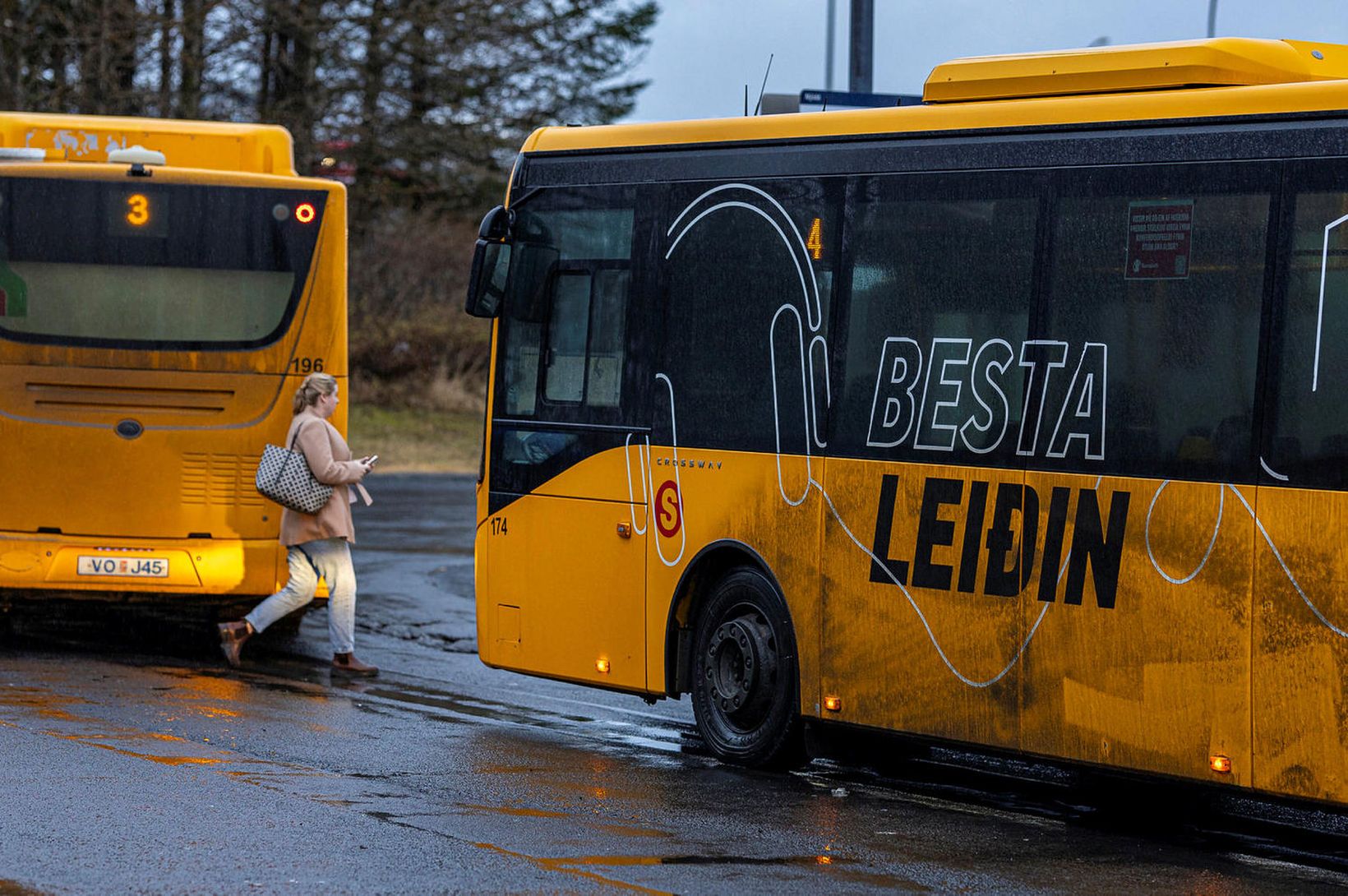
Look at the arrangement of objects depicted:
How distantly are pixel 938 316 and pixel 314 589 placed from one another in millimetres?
5677

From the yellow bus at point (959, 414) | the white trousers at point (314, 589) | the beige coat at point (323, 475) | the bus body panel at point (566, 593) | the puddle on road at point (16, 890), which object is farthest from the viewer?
the white trousers at point (314, 589)

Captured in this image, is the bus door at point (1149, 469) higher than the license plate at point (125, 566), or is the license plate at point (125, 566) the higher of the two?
the bus door at point (1149, 469)

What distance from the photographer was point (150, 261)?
13734mm

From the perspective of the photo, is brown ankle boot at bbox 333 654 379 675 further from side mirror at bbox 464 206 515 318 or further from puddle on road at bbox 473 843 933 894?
puddle on road at bbox 473 843 933 894

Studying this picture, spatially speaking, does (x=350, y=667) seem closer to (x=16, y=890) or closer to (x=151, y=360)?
(x=151, y=360)

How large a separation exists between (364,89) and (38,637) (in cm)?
2304

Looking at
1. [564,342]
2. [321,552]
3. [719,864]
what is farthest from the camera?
[321,552]

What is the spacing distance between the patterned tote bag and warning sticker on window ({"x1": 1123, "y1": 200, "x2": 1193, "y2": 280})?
20.4ft

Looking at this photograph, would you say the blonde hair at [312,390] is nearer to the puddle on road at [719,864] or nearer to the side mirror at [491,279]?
the side mirror at [491,279]

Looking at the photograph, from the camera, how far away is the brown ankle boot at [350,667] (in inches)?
512

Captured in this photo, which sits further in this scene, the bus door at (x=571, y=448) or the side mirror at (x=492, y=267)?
the side mirror at (x=492, y=267)

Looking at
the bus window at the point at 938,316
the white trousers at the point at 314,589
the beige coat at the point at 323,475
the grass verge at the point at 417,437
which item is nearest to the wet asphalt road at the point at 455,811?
the white trousers at the point at 314,589

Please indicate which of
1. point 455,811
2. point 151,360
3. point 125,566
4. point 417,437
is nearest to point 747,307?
point 455,811

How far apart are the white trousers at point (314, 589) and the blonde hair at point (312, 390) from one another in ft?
2.84
